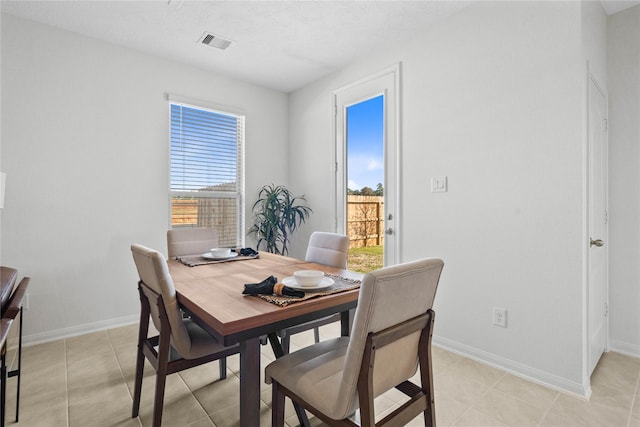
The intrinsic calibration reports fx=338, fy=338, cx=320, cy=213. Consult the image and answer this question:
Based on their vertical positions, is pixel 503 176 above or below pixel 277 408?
above

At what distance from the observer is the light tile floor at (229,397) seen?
1.80 m

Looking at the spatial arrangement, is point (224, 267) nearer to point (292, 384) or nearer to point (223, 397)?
point (223, 397)

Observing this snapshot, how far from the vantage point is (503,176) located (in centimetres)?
236

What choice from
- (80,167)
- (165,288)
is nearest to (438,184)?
(165,288)

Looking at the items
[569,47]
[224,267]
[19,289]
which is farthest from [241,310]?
[569,47]

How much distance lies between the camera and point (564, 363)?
6.85 feet

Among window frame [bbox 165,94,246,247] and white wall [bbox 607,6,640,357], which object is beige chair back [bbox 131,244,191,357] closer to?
window frame [bbox 165,94,246,247]

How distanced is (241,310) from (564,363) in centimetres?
205

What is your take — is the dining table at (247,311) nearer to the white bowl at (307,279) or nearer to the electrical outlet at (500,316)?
the white bowl at (307,279)

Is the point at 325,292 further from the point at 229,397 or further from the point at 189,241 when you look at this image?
the point at 189,241

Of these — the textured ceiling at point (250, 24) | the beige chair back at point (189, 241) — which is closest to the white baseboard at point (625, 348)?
the textured ceiling at point (250, 24)

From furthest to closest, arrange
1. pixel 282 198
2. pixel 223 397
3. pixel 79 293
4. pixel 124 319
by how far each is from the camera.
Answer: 1. pixel 282 198
2. pixel 124 319
3. pixel 79 293
4. pixel 223 397

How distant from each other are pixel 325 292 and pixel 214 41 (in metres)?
2.66

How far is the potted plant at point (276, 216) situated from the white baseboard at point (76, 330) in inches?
60.4
